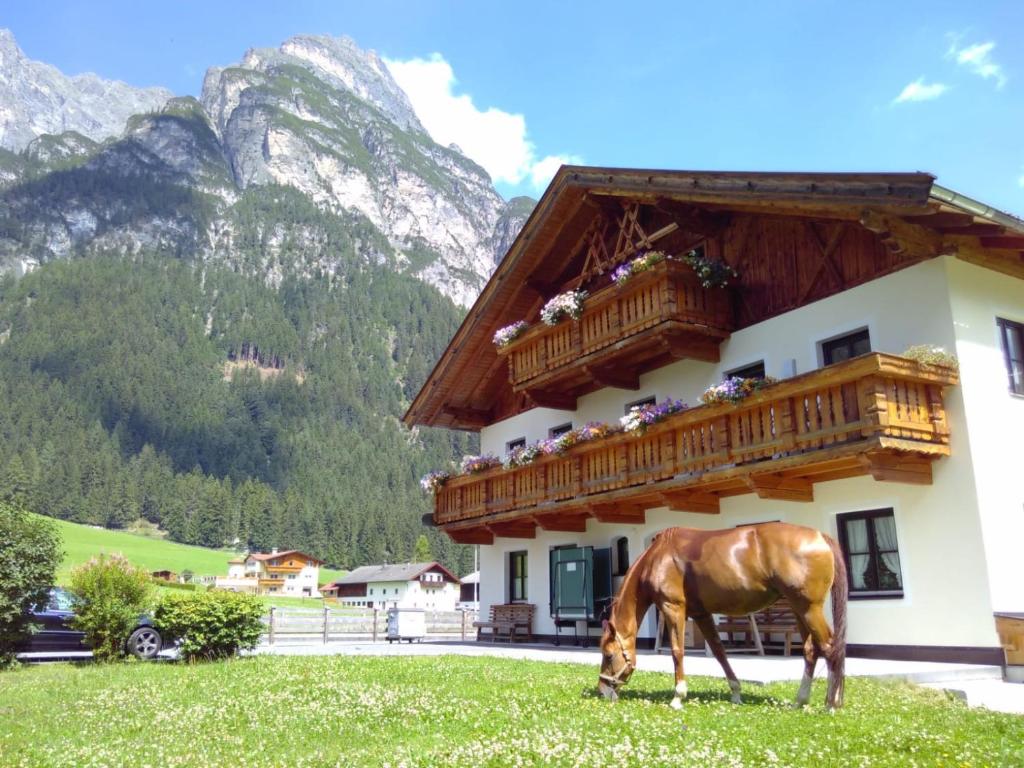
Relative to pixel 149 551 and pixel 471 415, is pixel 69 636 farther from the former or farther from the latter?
pixel 149 551

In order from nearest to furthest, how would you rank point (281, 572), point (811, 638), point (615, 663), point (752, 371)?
point (811, 638) → point (615, 663) → point (752, 371) → point (281, 572)

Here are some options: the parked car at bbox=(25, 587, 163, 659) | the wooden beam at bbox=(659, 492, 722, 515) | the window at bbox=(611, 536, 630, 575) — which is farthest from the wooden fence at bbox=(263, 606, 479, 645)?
the wooden beam at bbox=(659, 492, 722, 515)

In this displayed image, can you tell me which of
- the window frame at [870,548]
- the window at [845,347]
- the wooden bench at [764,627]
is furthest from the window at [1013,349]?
the wooden bench at [764,627]

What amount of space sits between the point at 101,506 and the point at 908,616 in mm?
161505

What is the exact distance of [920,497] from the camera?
1533 cm

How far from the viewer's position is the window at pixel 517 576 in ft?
88.7

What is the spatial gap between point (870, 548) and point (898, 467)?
2304 mm

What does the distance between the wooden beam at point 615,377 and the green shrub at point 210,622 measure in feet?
30.6

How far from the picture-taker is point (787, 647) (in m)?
16.4

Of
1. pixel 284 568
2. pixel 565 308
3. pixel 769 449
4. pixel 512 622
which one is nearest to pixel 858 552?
pixel 769 449

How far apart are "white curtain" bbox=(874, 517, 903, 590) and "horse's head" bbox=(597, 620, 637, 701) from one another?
7.64 meters

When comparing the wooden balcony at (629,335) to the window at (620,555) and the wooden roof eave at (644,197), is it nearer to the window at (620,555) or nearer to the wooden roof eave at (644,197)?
the wooden roof eave at (644,197)

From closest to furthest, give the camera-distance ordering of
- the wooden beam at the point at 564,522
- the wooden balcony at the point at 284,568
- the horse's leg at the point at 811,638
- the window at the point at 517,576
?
the horse's leg at the point at 811,638, the wooden beam at the point at 564,522, the window at the point at 517,576, the wooden balcony at the point at 284,568

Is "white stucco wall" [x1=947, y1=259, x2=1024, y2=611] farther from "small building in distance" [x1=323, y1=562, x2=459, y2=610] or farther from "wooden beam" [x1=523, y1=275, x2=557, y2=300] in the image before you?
"small building in distance" [x1=323, y1=562, x2=459, y2=610]
